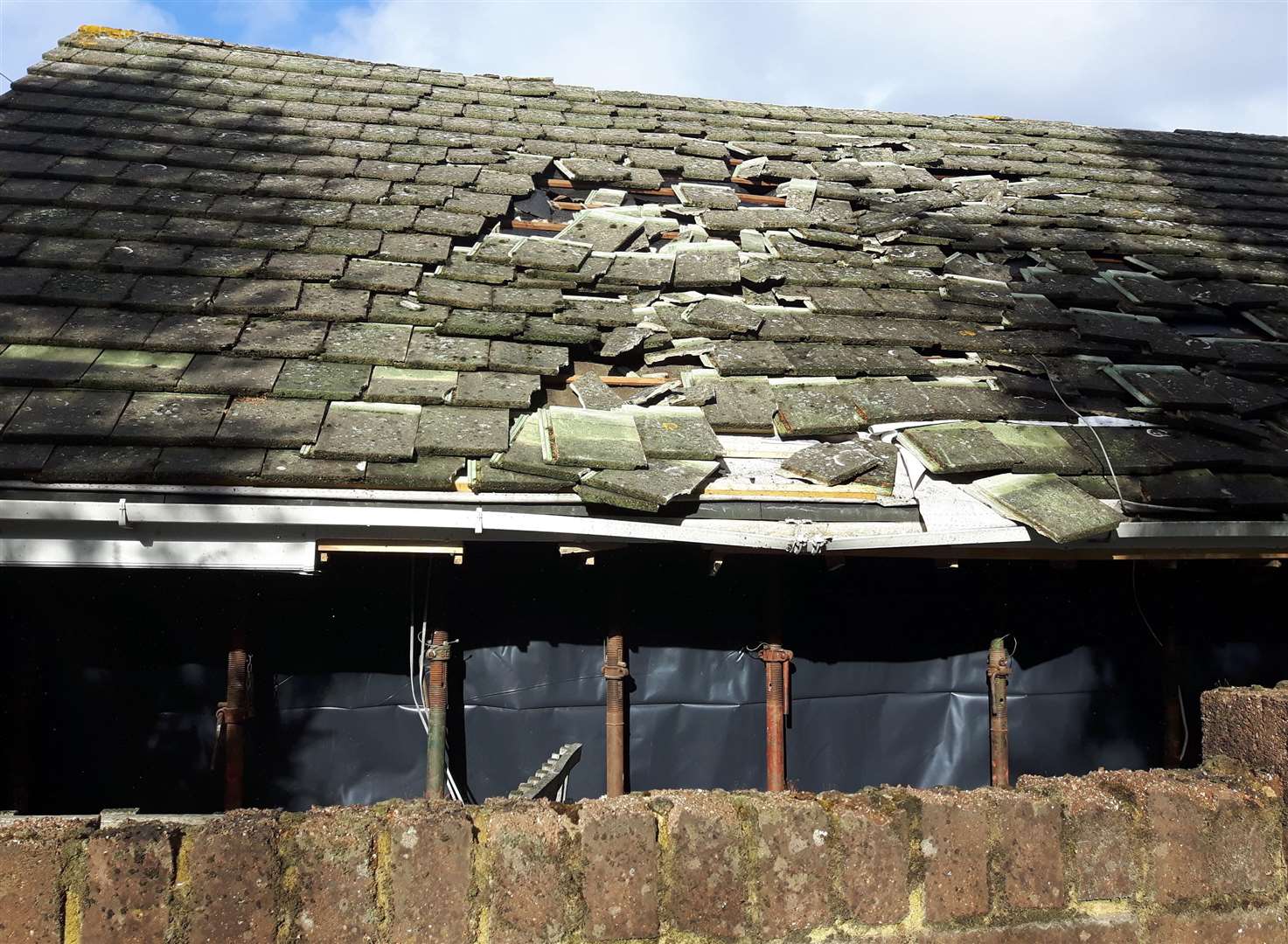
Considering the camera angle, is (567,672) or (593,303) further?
(593,303)

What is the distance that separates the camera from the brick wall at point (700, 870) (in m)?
2.12

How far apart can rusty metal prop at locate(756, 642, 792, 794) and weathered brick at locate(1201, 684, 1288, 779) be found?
2.39 m

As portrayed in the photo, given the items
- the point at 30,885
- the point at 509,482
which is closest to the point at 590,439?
the point at 509,482

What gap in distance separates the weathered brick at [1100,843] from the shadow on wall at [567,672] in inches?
104

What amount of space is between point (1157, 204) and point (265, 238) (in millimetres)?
6772

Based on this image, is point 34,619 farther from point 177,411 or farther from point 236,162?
point 236,162

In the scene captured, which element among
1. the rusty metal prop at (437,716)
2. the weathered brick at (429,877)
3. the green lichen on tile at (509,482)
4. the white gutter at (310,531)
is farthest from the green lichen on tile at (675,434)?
the weathered brick at (429,877)

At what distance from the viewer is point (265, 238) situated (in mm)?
5750

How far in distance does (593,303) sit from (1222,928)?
4.20 meters

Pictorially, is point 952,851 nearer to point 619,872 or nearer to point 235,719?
point 619,872

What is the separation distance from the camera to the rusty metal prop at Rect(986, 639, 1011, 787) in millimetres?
5359

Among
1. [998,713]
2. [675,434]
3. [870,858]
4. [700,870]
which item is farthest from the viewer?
[998,713]

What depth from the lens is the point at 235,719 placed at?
4.64 m

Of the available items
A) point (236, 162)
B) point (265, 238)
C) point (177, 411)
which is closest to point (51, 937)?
point (177, 411)
